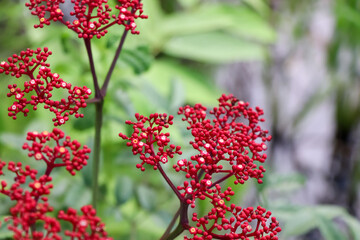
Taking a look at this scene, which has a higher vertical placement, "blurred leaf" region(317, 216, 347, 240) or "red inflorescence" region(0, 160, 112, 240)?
"blurred leaf" region(317, 216, 347, 240)

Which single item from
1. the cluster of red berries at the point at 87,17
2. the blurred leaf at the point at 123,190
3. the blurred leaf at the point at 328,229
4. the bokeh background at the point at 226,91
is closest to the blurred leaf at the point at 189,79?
the bokeh background at the point at 226,91

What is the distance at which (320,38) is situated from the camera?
3.33m

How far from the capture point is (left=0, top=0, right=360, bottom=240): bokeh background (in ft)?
3.74

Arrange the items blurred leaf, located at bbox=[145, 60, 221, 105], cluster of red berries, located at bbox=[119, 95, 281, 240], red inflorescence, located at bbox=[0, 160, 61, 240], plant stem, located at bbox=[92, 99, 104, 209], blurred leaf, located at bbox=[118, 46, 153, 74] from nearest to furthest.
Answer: red inflorescence, located at bbox=[0, 160, 61, 240]
cluster of red berries, located at bbox=[119, 95, 281, 240]
plant stem, located at bbox=[92, 99, 104, 209]
blurred leaf, located at bbox=[118, 46, 153, 74]
blurred leaf, located at bbox=[145, 60, 221, 105]

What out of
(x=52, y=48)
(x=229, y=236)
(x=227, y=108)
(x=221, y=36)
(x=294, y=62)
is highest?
(x=294, y=62)

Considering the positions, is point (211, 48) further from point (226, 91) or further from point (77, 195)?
point (77, 195)

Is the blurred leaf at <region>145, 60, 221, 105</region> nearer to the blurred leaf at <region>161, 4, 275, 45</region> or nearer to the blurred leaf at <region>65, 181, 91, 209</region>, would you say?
the blurred leaf at <region>161, 4, 275, 45</region>

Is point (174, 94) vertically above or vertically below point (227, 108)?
above

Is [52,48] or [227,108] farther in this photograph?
[52,48]

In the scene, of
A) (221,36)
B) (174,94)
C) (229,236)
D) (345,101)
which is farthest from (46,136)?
(345,101)

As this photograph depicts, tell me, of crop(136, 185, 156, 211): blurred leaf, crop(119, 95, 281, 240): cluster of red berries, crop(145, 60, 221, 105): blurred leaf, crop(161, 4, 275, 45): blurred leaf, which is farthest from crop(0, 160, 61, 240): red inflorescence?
crop(161, 4, 275, 45): blurred leaf

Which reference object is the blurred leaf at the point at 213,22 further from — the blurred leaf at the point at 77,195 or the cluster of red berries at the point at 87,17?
the cluster of red berries at the point at 87,17

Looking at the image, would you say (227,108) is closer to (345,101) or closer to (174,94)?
(174,94)

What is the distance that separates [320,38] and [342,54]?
22.0 inches
